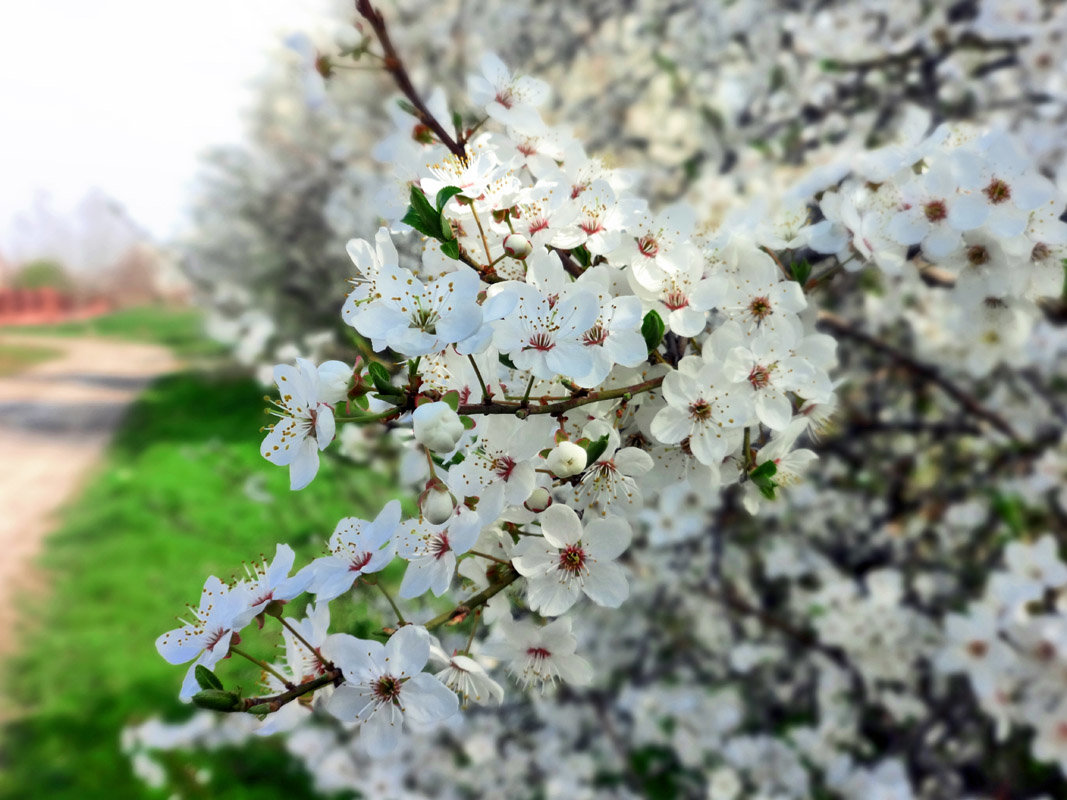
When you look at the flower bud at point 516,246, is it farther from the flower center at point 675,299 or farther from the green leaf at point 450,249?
the flower center at point 675,299

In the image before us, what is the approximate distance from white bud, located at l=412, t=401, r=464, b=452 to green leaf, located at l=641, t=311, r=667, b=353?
0.27 meters

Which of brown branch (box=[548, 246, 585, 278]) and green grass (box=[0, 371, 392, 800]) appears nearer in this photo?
brown branch (box=[548, 246, 585, 278])

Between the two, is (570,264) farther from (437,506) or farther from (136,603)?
(136,603)

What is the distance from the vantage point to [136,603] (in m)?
5.76

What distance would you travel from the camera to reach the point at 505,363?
3.16ft

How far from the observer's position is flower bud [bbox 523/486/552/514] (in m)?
0.91

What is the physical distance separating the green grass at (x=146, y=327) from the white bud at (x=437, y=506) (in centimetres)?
1991

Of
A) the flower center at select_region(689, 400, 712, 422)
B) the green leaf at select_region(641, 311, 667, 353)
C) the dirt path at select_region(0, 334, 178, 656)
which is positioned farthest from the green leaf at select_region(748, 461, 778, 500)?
the dirt path at select_region(0, 334, 178, 656)

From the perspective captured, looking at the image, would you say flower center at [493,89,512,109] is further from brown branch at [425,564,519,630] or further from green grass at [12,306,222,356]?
green grass at [12,306,222,356]

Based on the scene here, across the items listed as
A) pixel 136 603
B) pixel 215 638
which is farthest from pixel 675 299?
pixel 136 603

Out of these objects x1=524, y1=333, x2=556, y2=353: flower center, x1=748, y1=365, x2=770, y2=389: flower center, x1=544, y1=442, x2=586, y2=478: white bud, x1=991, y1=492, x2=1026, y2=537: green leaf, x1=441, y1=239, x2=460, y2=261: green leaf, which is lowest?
x1=991, y1=492, x2=1026, y2=537: green leaf

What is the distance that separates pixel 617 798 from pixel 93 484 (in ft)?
28.1

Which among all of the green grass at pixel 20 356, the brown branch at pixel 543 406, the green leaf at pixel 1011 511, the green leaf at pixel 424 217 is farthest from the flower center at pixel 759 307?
the green grass at pixel 20 356

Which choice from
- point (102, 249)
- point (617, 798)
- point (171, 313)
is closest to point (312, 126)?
point (617, 798)
